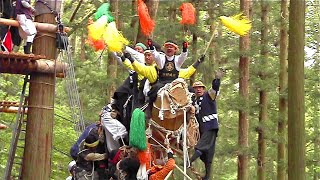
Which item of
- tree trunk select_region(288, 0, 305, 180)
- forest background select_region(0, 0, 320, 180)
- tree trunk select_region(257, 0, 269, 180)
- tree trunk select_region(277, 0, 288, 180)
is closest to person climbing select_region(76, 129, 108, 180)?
tree trunk select_region(288, 0, 305, 180)

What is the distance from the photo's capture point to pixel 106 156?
7.88 meters

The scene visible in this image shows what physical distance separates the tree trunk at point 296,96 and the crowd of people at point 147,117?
2.30 metres

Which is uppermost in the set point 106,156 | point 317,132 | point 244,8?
point 244,8

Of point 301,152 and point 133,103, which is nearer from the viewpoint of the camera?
point 133,103

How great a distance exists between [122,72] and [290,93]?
975 centimetres

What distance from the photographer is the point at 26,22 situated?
8.80m

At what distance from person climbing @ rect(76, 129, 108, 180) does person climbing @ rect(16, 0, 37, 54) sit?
6.33 ft

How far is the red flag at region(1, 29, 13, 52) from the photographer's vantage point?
934 cm

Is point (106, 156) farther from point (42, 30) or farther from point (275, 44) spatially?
point (275, 44)

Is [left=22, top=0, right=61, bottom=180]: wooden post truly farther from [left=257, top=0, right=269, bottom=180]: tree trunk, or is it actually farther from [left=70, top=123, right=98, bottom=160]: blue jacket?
[left=257, top=0, right=269, bottom=180]: tree trunk

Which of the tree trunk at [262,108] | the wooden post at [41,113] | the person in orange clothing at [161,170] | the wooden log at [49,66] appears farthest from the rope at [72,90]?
the tree trunk at [262,108]

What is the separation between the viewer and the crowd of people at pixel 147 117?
274 inches

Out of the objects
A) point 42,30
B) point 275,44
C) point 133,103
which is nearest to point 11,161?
point 42,30

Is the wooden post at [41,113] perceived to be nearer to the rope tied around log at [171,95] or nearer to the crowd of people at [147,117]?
the crowd of people at [147,117]
